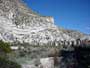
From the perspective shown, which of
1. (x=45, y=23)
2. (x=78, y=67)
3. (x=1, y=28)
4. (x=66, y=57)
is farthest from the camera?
(x=45, y=23)

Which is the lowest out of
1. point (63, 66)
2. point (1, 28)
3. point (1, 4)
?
point (63, 66)

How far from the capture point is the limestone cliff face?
83438mm

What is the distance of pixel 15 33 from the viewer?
295ft

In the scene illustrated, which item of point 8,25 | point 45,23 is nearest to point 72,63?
point 8,25

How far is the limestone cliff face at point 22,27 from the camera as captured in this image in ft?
274

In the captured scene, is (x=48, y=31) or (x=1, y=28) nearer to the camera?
(x=1, y=28)

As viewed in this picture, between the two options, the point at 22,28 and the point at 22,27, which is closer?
the point at 22,27

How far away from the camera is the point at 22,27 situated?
97.4 m

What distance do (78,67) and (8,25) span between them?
6796 cm

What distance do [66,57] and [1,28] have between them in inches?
2313

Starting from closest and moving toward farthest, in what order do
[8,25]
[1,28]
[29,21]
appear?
1. [1,28]
2. [8,25]
3. [29,21]

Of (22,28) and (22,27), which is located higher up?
(22,27)

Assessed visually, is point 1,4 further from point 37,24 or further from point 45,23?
point 45,23

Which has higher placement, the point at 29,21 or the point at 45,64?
the point at 29,21
